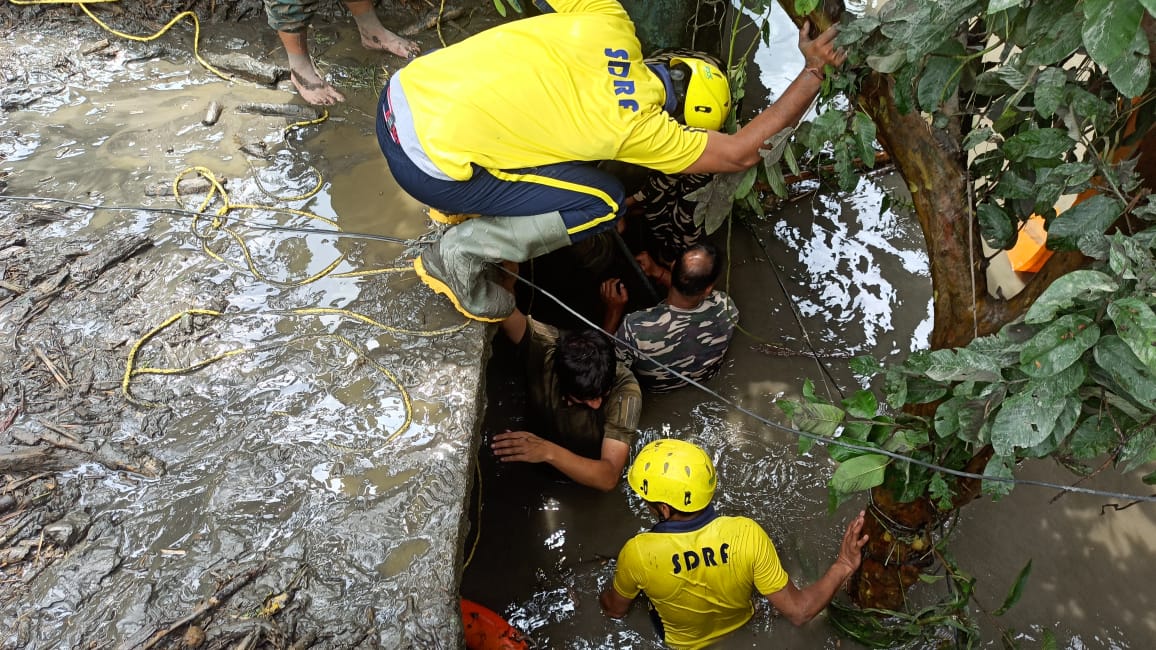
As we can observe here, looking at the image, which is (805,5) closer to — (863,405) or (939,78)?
(939,78)

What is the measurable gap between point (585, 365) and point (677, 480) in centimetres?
74

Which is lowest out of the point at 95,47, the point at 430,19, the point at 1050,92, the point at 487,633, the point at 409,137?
the point at 487,633

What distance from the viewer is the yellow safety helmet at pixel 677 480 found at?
2.70 metres

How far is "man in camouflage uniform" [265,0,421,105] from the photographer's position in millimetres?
3840

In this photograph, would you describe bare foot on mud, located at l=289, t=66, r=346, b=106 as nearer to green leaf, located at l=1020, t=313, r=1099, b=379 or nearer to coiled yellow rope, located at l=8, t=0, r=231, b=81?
coiled yellow rope, located at l=8, t=0, r=231, b=81

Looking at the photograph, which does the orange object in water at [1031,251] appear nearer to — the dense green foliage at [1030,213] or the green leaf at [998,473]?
the dense green foliage at [1030,213]

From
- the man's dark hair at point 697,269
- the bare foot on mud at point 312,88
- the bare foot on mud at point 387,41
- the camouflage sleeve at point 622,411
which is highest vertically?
the bare foot on mud at point 387,41

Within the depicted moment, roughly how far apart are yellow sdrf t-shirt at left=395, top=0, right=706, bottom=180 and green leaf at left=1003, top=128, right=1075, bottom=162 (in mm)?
1111

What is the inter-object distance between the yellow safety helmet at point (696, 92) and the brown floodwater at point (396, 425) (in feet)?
1.67

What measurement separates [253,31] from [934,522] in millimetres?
4576

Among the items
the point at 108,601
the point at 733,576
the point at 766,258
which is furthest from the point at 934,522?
the point at 108,601

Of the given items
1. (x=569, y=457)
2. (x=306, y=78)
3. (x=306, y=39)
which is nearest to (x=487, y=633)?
(x=569, y=457)

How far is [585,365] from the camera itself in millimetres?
3230

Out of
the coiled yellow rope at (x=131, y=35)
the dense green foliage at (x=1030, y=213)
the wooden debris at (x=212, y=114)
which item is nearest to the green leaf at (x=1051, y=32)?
the dense green foliage at (x=1030, y=213)
